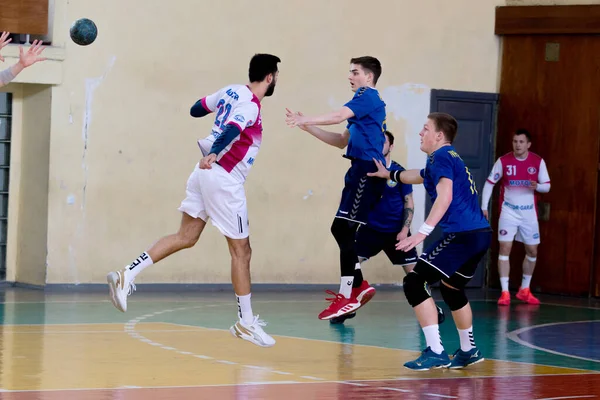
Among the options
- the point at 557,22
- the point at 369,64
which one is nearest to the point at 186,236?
the point at 369,64

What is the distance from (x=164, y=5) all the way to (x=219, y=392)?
332 inches

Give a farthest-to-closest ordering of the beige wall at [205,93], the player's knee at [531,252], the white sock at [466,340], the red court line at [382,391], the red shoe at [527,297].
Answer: the player's knee at [531,252] < the red shoe at [527,297] < the beige wall at [205,93] < the white sock at [466,340] < the red court line at [382,391]

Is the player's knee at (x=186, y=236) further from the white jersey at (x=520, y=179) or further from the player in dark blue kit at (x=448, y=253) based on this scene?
the white jersey at (x=520, y=179)

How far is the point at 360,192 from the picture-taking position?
1062 centimetres

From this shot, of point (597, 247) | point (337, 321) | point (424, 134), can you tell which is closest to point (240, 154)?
point (424, 134)

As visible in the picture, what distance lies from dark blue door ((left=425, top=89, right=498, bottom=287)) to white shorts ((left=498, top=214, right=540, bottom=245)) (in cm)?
161

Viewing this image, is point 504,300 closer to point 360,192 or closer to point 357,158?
point 360,192

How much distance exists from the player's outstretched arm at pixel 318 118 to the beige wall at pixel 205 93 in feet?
17.0

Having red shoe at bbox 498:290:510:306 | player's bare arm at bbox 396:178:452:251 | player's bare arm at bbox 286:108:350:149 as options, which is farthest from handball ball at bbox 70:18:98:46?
red shoe at bbox 498:290:510:306

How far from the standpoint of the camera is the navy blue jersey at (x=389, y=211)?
11.8 metres

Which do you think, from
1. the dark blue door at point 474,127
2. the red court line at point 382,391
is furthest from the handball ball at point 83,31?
the dark blue door at point 474,127

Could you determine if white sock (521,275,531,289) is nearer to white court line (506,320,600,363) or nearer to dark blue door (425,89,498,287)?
dark blue door (425,89,498,287)

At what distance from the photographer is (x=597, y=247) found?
15500 mm

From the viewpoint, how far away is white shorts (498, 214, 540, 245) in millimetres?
14836
